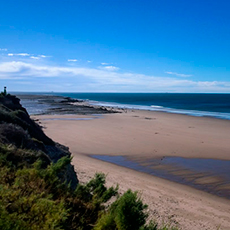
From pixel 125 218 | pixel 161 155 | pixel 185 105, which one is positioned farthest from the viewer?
pixel 185 105

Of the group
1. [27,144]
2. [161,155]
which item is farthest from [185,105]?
[27,144]

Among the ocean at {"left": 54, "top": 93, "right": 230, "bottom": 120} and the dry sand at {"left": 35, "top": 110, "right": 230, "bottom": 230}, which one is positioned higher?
the ocean at {"left": 54, "top": 93, "right": 230, "bottom": 120}

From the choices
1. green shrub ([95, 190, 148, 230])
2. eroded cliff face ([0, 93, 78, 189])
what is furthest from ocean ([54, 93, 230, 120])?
green shrub ([95, 190, 148, 230])

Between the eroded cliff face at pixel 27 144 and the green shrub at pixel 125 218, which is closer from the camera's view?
the green shrub at pixel 125 218

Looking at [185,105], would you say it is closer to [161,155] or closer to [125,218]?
[161,155]

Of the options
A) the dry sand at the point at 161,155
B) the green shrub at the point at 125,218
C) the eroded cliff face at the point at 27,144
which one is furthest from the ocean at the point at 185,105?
the green shrub at the point at 125,218

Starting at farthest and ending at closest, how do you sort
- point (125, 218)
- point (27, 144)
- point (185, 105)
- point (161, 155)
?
point (185, 105), point (161, 155), point (27, 144), point (125, 218)

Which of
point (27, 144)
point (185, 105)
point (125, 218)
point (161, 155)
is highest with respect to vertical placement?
point (185, 105)

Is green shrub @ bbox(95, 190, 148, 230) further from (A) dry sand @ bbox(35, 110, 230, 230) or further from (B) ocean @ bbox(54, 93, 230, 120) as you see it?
(B) ocean @ bbox(54, 93, 230, 120)

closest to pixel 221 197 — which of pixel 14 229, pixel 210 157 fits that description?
pixel 210 157

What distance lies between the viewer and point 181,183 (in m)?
10.8

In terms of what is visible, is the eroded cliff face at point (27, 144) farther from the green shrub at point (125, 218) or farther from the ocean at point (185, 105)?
the ocean at point (185, 105)

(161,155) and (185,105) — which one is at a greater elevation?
(185,105)

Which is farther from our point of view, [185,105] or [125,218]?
[185,105]
